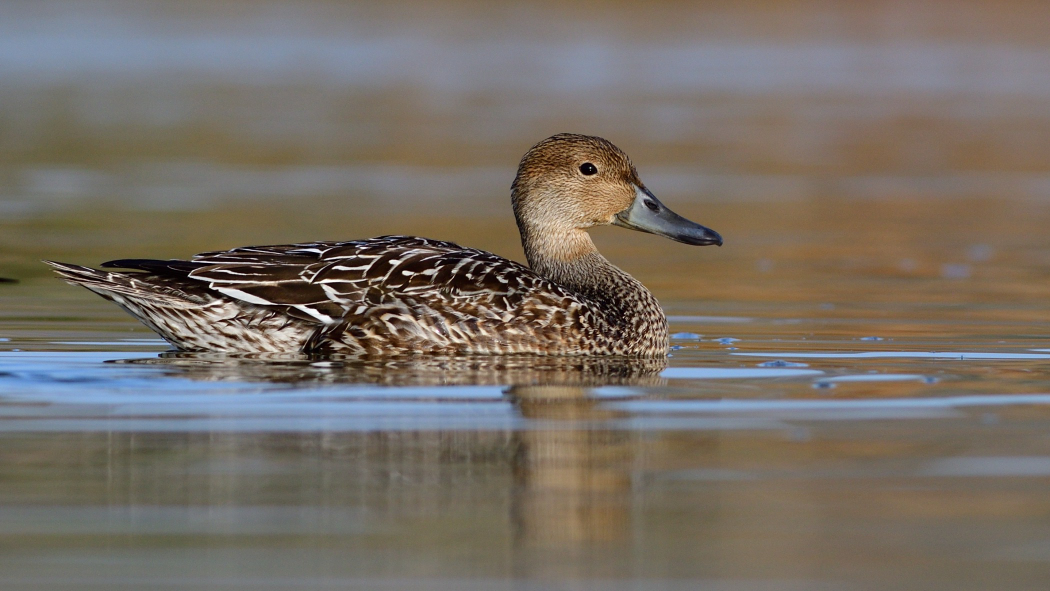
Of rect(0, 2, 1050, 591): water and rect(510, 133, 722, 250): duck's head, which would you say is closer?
rect(0, 2, 1050, 591): water

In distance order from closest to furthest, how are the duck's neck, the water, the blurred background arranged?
the water → the duck's neck → the blurred background

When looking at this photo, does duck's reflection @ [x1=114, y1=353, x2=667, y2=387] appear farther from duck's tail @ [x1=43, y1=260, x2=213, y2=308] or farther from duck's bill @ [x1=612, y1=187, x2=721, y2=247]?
duck's bill @ [x1=612, y1=187, x2=721, y2=247]

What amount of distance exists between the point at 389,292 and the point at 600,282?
1479mm

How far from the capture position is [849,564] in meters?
4.72

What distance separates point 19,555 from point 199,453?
1.21 metres

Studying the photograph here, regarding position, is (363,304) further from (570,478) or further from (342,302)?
(570,478)

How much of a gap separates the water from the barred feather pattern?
20cm

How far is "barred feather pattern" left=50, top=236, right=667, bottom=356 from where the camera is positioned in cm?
812

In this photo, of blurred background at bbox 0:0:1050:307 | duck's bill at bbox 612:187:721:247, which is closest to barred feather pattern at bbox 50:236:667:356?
duck's bill at bbox 612:187:721:247

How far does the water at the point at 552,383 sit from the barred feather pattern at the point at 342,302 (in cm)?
20

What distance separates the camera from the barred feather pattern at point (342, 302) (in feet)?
26.7

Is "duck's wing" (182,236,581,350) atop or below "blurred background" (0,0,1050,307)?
below

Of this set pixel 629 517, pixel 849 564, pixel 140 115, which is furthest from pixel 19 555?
pixel 140 115

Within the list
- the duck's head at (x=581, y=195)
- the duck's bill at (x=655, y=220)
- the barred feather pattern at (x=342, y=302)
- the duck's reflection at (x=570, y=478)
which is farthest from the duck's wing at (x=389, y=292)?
the duck's reflection at (x=570, y=478)
